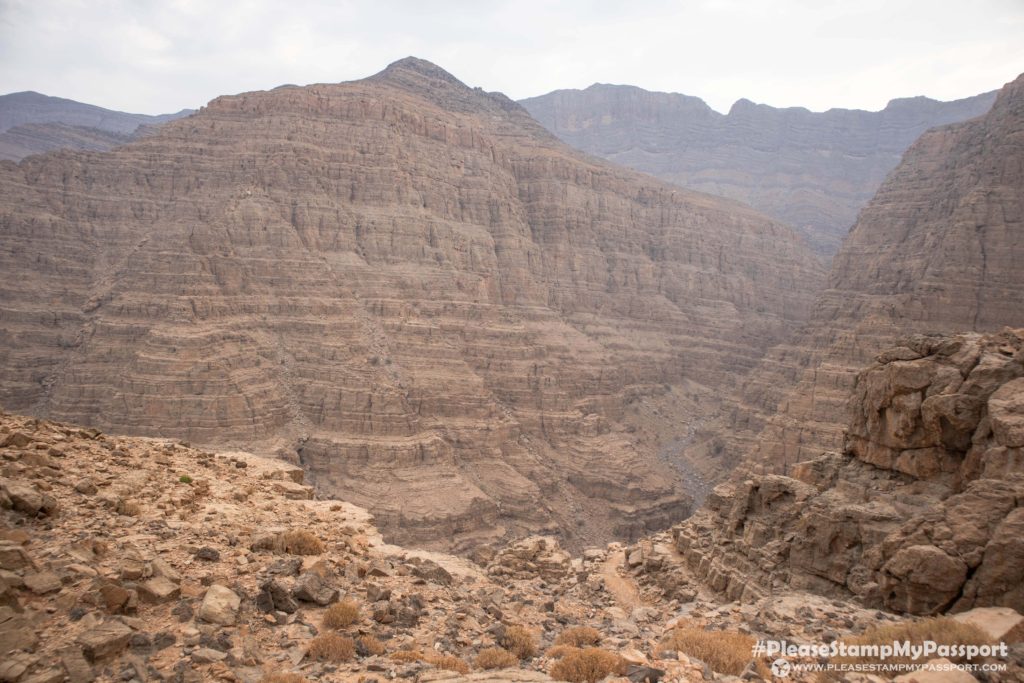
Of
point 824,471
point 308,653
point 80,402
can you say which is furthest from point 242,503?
point 80,402

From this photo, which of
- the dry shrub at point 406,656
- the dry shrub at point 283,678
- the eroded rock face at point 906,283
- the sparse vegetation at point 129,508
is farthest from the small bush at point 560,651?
the eroded rock face at point 906,283

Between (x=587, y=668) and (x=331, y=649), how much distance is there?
419 centimetres

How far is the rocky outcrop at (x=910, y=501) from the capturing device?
48.0ft

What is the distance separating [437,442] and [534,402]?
55.2 ft

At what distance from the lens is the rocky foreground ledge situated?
33.7 feet

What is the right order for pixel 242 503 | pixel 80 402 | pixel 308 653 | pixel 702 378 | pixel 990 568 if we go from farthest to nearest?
pixel 702 378, pixel 80 402, pixel 242 503, pixel 990 568, pixel 308 653

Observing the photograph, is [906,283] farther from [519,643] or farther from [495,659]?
[495,659]

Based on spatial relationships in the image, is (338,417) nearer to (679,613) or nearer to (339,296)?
(339,296)

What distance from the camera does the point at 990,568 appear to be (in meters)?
14.0

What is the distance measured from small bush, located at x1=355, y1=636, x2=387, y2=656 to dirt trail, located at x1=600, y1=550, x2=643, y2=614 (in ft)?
37.9

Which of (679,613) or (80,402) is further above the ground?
(679,613)

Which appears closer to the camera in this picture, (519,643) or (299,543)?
(519,643)

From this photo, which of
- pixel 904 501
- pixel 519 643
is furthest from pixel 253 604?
pixel 904 501

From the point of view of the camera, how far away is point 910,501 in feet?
59.7
